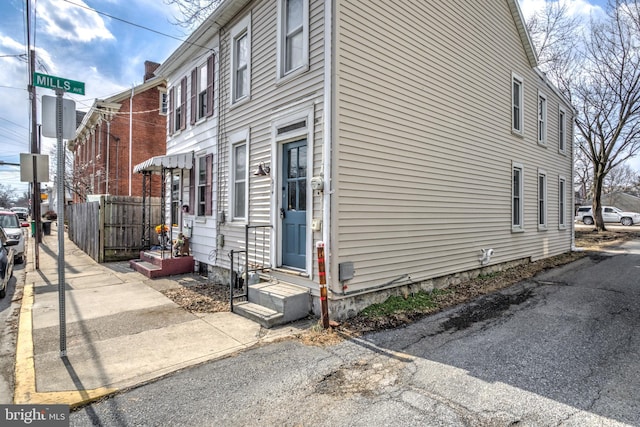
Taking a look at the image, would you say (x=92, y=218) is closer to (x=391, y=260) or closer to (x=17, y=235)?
(x=17, y=235)

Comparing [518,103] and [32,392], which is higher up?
[518,103]

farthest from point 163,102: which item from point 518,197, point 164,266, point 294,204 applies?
point 518,197

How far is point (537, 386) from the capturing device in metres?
3.42

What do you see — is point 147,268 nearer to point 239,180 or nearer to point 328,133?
point 239,180

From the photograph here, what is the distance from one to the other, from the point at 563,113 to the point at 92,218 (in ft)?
57.4

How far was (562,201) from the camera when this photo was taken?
515 inches

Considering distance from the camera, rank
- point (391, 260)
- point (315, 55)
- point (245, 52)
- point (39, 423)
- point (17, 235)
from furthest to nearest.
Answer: point (17, 235)
point (245, 52)
point (391, 260)
point (315, 55)
point (39, 423)

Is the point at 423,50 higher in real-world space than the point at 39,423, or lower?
higher

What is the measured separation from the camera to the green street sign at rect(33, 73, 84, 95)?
154 inches

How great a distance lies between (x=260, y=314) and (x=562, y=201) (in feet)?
41.3

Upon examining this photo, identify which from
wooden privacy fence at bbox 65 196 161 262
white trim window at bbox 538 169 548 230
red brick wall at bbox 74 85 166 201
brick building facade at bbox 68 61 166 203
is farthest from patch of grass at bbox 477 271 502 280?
brick building facade at bbox 68 61 166 203

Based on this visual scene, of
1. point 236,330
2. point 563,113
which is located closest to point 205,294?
point 236,330

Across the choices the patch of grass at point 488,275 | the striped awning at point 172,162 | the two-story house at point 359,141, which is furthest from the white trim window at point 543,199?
the striped awning at point 172,162

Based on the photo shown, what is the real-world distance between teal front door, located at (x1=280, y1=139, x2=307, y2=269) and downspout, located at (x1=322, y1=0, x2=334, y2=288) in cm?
73
